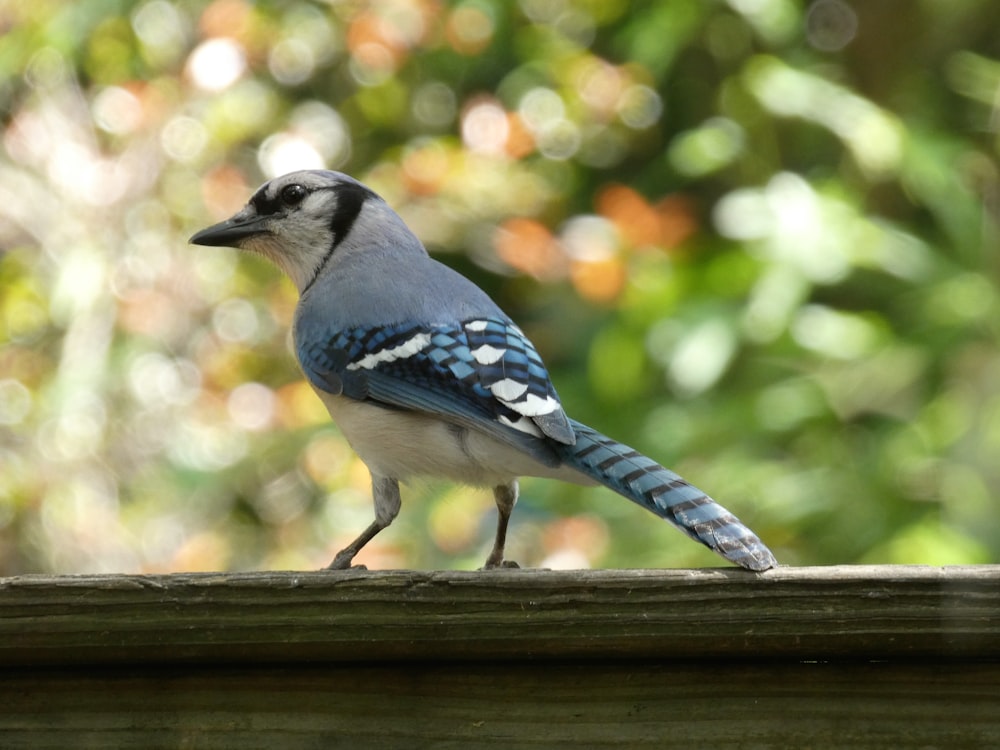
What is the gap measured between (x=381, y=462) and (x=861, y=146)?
2.08m

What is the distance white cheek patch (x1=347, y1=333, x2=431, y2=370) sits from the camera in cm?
201

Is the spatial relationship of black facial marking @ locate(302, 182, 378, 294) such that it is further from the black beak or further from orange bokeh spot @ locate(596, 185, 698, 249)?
orange bokeh spot @ locate(596, 185, 698, 249)

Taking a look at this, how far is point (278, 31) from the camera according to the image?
Result: 4039 millimetres

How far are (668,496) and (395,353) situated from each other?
29.3 inches

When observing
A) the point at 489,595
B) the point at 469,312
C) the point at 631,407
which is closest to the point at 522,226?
the point at 631,407

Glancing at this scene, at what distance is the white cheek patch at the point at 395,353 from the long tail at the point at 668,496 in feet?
1.21

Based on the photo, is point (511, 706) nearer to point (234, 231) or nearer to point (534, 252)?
point (234, 231)

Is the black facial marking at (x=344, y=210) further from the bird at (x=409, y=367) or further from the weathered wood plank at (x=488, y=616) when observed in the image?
the weathered wood plank at (x=488, y=616)

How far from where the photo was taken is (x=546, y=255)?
375 centimetres

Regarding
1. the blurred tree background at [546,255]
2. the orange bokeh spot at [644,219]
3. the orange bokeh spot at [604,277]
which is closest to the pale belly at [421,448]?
the blurred tree background at [546,255]

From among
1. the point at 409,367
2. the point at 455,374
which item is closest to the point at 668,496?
the point at 455,374

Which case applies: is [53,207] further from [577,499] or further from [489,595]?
[489,595]

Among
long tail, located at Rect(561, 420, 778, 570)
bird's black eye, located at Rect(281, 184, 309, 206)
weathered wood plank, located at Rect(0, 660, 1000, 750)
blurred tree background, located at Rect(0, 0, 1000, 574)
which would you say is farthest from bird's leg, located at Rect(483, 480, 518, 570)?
blurred tree background, located at Rect(0, 0, 1000, 574)

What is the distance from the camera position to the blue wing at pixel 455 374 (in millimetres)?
1769
